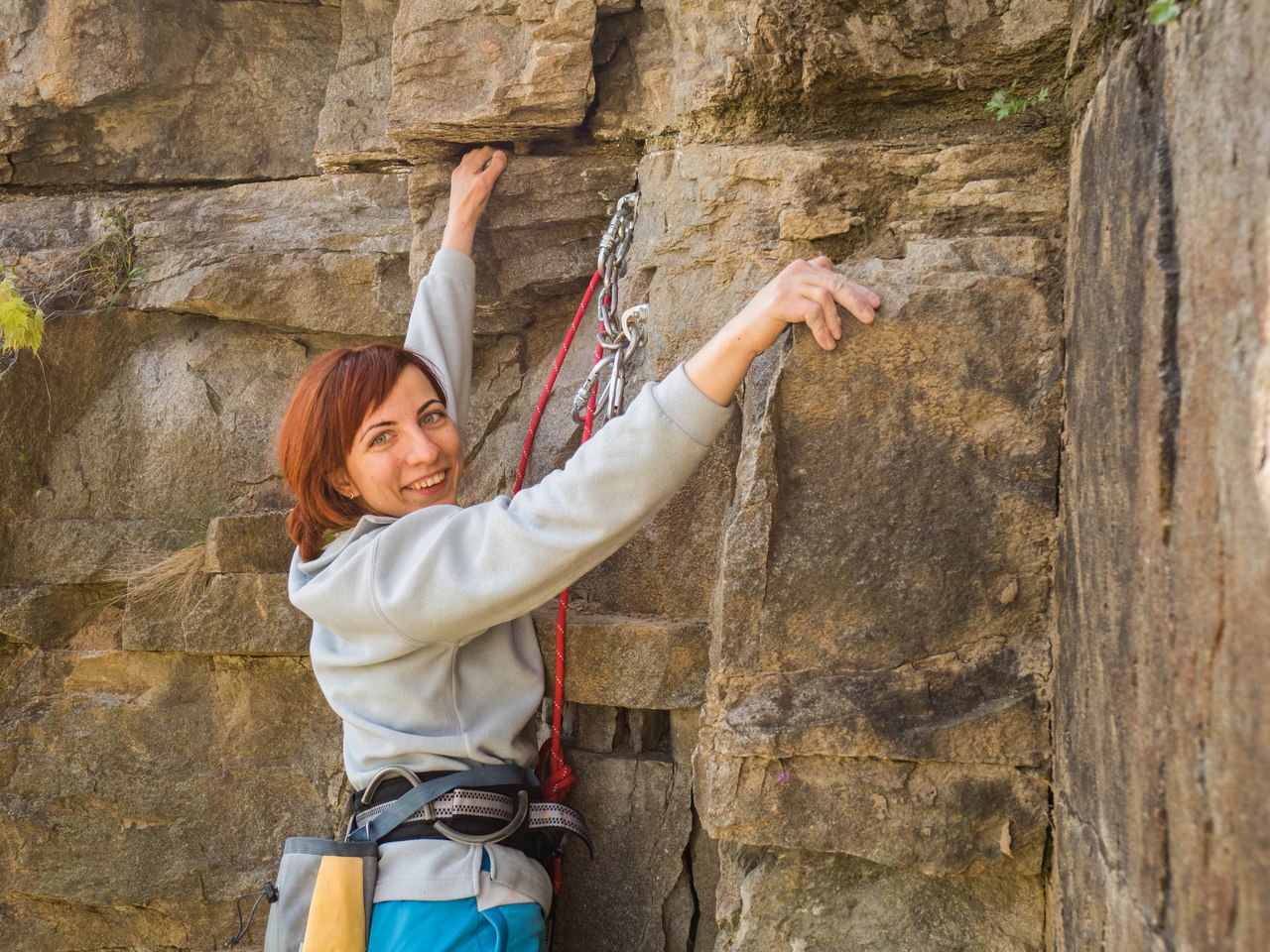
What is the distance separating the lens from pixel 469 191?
3150mm

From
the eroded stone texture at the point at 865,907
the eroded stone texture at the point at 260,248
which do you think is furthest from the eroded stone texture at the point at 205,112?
the eroded stone texture at the point at 865,907

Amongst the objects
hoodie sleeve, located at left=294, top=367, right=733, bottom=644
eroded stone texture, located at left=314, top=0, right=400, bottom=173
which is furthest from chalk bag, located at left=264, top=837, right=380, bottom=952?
eroded stone texture, located at left=314, top=0, right=400, bottom=173

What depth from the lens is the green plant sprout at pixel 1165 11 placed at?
144cm

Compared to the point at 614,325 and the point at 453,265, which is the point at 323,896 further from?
the point at 453,265

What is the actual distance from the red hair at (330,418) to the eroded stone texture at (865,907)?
116cm

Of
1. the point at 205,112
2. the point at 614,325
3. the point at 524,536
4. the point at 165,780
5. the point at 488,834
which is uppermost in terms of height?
the point at 205,112

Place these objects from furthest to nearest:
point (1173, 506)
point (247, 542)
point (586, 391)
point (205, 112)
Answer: point (205, 112) < point (247, 542) < point (586, 391) < point (1173, 506)

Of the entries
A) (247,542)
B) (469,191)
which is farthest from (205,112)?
(247,542)

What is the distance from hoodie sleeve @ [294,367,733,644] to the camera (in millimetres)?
A: 2131

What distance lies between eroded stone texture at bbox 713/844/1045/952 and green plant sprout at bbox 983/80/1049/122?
151cm

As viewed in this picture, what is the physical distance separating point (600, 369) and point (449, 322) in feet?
1.44

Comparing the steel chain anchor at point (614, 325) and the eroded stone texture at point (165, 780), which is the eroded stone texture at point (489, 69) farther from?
the eroded stone texture at point (165, 780)

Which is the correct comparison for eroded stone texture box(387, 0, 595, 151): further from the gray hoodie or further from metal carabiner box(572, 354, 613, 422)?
the gray hoodie

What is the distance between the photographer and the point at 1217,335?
50.1 inches
